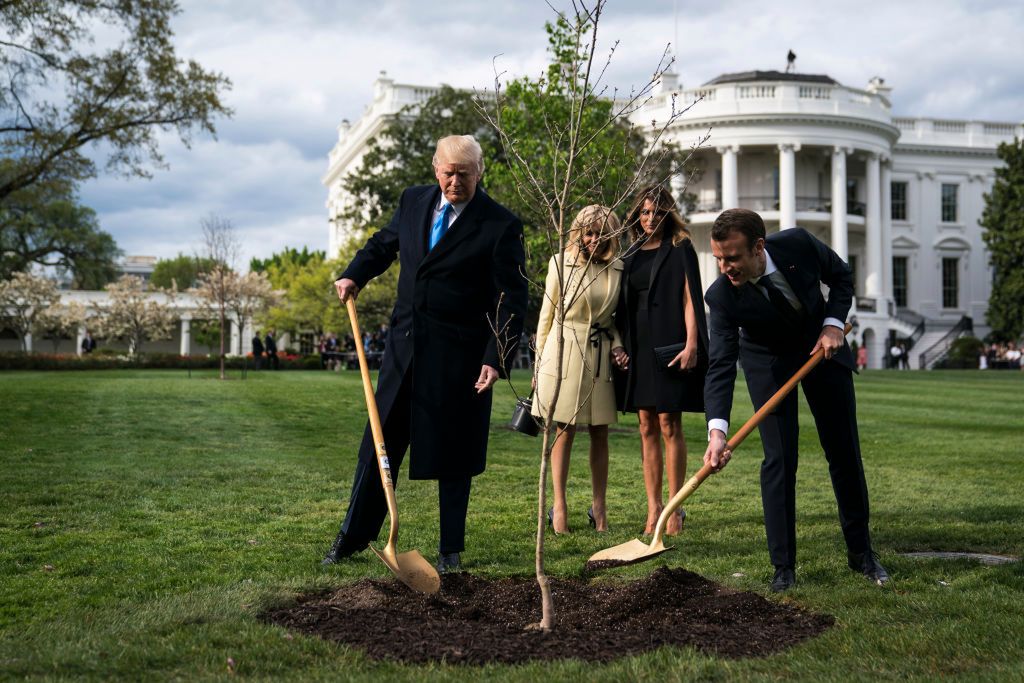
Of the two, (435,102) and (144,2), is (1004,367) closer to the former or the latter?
(435,102)

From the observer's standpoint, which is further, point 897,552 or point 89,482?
point 89,482

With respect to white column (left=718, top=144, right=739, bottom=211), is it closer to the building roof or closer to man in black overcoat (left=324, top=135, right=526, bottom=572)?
the building roof

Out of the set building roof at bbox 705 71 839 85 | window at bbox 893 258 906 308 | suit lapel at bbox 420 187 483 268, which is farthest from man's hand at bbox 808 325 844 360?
window at bbox 893 258 906 308

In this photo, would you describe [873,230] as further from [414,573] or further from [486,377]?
[414,573]

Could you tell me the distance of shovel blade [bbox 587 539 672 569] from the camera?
15.2 feet

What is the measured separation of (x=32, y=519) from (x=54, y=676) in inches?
134

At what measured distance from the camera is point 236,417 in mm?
14352

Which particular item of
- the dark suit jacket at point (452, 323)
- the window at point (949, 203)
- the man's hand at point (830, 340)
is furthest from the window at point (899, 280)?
the dark suit jacket at point (452, 323)

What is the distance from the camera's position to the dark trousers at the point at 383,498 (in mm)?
5281

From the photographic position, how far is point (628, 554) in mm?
4746

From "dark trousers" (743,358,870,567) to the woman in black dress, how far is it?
123 centimetres

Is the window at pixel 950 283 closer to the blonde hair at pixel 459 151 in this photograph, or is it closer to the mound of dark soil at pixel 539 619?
the blonde hair at pixel 459 151

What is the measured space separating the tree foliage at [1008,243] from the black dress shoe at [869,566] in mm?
44931

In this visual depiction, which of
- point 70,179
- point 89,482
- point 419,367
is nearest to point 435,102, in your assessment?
point 70,179
